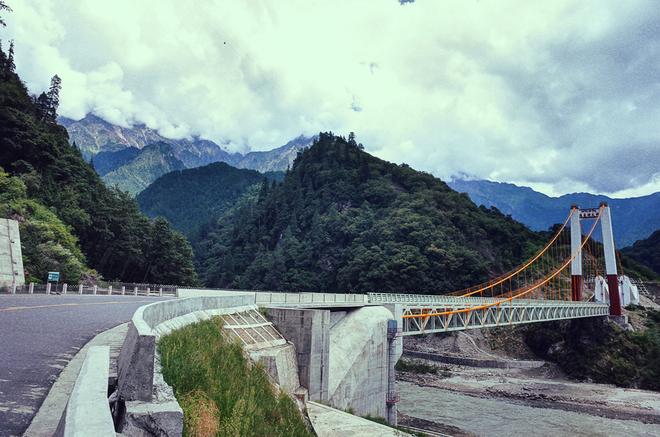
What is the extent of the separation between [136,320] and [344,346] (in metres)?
19.9

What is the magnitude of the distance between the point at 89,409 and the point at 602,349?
70.7m

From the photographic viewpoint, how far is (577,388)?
52188 millimetres

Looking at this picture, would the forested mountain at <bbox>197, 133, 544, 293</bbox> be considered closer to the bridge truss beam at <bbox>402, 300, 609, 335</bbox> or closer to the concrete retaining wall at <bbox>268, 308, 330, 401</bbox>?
the bridge truss beam at <bbox>402, 300, 609, 335</bbox>

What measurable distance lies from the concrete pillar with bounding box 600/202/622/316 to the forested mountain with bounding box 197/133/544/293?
1888 cm

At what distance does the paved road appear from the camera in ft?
17.5

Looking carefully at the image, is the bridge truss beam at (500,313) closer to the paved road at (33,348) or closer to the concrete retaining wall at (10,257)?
the paved road at (33,348)

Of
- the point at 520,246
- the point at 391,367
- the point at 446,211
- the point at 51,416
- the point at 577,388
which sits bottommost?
the point at 577,388

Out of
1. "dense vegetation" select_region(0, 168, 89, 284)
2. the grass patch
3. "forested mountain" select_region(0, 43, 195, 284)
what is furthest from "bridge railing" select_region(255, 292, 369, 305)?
the grass patch

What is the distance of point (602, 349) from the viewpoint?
60906 millimetres

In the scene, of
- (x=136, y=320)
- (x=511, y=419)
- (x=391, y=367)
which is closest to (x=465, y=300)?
(x=511, y=419)

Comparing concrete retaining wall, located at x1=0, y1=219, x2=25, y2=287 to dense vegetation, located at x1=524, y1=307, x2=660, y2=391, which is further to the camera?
dense vegetation, located at x1=524, y1=307, x2=660, y2=391

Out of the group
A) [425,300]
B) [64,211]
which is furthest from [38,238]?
[425,300]

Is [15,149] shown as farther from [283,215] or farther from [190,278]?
[283,215]

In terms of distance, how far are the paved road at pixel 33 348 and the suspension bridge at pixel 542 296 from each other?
20.4 meters
